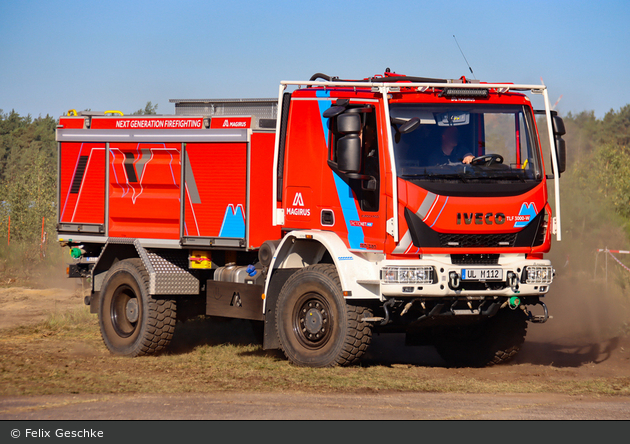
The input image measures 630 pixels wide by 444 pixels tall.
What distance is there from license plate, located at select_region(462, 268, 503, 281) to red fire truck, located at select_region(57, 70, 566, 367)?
19 mm

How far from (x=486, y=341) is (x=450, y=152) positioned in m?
3.02

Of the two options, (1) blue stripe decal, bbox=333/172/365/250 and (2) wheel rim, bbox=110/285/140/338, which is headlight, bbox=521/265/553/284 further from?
(2) wheel rim, bbox=110/285/140/338

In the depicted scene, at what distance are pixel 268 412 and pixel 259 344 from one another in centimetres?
600

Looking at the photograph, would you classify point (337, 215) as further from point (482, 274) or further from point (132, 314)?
point (132, 314)

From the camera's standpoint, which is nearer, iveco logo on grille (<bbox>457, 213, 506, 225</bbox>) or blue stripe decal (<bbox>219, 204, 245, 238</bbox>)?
iveco logo on grille (<bbox>457, 213, 506, 225</bbox>)

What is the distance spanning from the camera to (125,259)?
11.8 m

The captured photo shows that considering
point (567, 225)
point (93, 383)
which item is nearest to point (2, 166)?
point (567, 225)

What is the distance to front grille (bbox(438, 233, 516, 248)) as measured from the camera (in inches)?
333

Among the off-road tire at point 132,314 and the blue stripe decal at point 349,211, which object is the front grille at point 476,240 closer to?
the blue stripe decal at point 349,211

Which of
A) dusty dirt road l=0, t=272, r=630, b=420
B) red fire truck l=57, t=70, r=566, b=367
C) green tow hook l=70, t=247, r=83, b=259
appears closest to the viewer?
dusty dirt road l=0, t=272, r=630, b=420

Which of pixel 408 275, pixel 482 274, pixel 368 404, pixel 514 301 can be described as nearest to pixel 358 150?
pixel 408 275

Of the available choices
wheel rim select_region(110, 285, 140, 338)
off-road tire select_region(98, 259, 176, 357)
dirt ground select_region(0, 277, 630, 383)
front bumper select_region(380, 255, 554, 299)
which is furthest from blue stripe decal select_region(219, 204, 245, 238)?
front bumper select_region(380, 255, 554, 299)

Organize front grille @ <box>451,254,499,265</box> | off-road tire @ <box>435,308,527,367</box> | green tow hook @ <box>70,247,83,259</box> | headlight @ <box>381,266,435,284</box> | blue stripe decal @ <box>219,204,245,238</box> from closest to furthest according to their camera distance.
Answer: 1. headlight @ <box>381,266,435,284</box>
2. front grille @ <box>451,254,499,265</box>
3. off-road tire @ <box>435,308,527,367</box>
4. blue stripe decal @ <box>219,204,245,238</box>
5. green tow hook @ <box>70,247,83,259</box>

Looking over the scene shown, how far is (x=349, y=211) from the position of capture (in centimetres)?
891
